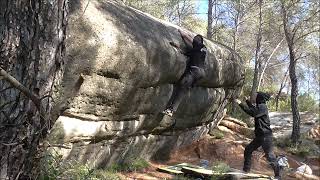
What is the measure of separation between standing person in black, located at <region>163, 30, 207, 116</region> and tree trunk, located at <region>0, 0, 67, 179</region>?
5860mm

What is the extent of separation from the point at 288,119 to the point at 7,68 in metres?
16.2

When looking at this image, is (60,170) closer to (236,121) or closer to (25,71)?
(25,71)

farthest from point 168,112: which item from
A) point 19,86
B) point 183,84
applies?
point 19,86

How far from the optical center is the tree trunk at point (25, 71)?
12.3ft

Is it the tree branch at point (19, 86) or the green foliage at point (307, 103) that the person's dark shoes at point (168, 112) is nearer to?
the tree branch at point (19, 86)

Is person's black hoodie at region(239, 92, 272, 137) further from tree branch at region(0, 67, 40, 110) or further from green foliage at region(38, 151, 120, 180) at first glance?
tree branch at region(0, 67, 40, 110)

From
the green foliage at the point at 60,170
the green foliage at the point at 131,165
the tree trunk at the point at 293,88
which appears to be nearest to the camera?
the green foliage at the point at 60,170

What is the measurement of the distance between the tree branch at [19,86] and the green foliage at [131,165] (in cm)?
518

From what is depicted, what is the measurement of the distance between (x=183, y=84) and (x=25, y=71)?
6321mm

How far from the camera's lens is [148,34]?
8500mm

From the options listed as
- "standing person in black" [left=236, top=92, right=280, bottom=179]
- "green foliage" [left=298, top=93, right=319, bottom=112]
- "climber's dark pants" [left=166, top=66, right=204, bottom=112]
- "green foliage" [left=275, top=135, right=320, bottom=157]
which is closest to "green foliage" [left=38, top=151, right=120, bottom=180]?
"climber's dark pants" [left=166, top=66, right=204, bottom=112]

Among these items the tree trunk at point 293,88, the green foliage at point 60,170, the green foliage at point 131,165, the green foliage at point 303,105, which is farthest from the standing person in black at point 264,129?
the green foliage at point 303,105

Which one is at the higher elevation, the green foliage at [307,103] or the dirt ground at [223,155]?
the green foliage at [307,103]

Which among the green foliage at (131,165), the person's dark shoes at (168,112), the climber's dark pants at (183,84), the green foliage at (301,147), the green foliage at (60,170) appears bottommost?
the green foliage at (131,165)
